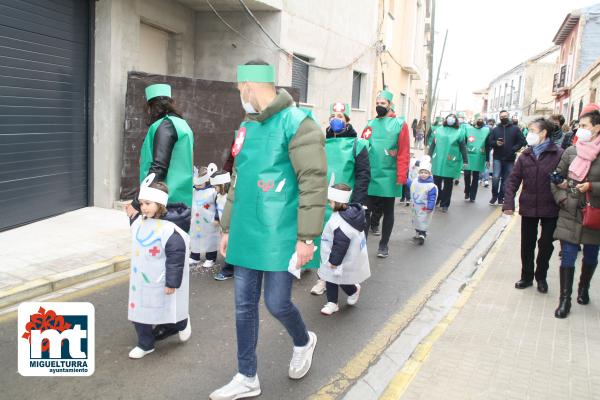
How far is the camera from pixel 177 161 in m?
4.59

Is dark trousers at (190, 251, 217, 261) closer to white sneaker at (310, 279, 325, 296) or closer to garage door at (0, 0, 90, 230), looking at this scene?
white sneaker at (310, 279, 325, 296)

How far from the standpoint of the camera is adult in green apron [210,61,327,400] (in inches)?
127

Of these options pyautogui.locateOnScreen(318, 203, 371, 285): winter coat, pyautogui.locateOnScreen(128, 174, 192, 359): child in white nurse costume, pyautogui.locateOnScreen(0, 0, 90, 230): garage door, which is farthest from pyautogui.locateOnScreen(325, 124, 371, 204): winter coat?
pyautogui.locateOnScreen(0, 0, 90, 230): garage door

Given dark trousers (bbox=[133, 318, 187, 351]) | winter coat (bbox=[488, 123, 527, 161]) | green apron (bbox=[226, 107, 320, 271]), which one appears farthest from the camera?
winter coat (bbox=[488, 123, 527, 161])

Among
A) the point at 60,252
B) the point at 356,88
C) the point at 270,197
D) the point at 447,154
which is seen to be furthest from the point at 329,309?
the point at 356,88

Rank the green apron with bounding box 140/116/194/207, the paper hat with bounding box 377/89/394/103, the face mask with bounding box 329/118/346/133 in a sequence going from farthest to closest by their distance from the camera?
the paper hat with bounding box 377/89/394/103, the face mask with bounding box 329/118/346/133, the green apron with bounding box 140/116/194/207

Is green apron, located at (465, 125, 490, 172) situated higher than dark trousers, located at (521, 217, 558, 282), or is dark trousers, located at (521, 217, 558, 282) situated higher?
green apron, located at (465, 125, 490, 172)

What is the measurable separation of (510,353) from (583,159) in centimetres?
199

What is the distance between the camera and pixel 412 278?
665 centimetres

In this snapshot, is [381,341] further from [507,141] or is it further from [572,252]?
[507,141]

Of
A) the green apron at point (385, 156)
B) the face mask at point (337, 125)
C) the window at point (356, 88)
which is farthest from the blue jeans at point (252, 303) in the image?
the window at point (356, 88)

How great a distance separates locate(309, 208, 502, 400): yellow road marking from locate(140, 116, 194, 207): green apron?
1881 mm

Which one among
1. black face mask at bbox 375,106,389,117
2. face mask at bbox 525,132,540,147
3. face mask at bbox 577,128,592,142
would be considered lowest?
face mask at bbox 525,132,540,147

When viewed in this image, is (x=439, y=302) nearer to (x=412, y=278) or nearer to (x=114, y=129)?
(x=412, y=278)
